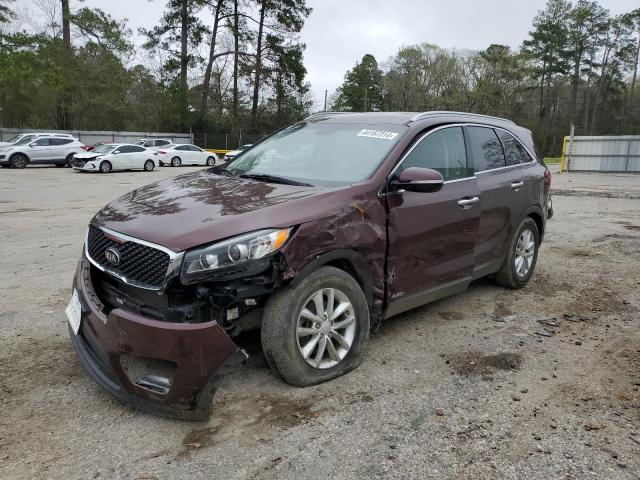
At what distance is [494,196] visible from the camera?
4.66m

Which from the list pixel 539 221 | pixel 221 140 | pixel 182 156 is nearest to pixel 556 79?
pixel 221 140

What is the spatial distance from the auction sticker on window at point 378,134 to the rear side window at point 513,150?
171 cm

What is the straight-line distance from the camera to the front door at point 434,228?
369 cm

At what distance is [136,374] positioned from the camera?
2.81m

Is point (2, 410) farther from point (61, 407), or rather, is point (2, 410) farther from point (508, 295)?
point (508, 295)

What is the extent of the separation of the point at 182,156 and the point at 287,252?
3034 cm

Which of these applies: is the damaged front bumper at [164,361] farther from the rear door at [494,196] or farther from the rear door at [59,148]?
the rear door at [59,148]

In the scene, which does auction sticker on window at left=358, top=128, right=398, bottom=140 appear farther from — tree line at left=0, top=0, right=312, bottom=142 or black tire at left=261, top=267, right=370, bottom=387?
tree line at left=0, top=0, right=312, bottom=142

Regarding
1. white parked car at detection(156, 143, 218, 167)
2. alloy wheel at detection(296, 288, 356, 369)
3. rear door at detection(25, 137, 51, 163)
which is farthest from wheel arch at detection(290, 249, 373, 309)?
white parked car at detection(156, 143, 218, 167)

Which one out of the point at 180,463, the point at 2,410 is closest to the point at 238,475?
the point at 180,463

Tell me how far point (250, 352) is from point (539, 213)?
3581 millimetres

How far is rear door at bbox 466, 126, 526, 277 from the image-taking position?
458 cm

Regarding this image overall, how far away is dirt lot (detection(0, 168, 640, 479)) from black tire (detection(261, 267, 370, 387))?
0.36ft

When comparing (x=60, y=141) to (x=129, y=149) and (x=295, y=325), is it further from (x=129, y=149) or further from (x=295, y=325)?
(x=295, y=325)
